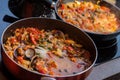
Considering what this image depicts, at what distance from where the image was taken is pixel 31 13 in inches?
48.0

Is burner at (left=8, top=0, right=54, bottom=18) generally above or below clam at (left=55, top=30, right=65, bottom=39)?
above

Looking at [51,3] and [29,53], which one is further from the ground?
[51,3]

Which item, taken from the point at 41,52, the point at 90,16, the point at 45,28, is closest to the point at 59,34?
the point at 45,28

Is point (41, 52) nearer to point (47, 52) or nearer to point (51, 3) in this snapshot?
point (47, 52)

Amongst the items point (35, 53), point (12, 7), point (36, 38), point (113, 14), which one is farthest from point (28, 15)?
point (113, 14)

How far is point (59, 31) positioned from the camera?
110cm

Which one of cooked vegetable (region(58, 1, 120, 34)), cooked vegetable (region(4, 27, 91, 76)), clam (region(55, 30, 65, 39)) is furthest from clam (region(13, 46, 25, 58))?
cooked vegetable (region(58, 1, 120, 34))

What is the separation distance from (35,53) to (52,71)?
0.32 feet

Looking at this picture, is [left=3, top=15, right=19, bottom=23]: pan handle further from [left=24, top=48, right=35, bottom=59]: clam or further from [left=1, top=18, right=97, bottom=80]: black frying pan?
[left=24, top=48, right=35, bottom=59]: clam

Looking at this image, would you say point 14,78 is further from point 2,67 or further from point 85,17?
point 85,17

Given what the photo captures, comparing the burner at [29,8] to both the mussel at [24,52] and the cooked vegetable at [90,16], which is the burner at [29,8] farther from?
the mussel at [24,52]

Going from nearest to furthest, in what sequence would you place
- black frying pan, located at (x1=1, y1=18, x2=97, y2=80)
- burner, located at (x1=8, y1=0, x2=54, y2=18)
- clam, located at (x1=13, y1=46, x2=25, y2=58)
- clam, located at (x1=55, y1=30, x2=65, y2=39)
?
black frying pan, located at (x1=1, y1=18, x2=97, y2=80)
clam, located at (x1=13, y1=46, x2=25, y2=58)
clam, located at (x1=55, y1=30, x2=65, y2=39)
burner, located at (x1=8, y1=0, x2=54, y2=18)

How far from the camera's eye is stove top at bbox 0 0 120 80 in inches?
46.0

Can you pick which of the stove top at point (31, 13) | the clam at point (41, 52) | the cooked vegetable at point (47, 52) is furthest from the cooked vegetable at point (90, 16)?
the clam at point (41, 52)
